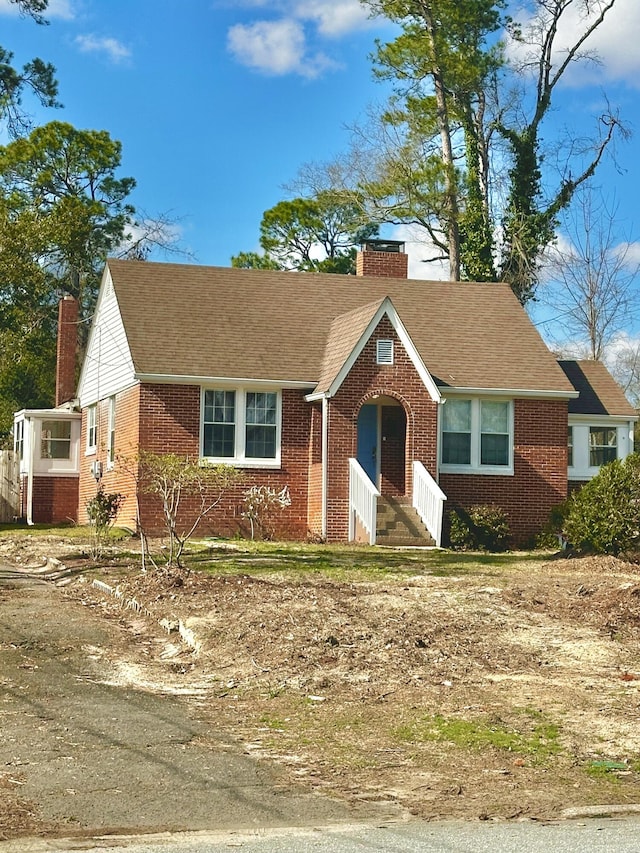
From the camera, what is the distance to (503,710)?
9.97 meters

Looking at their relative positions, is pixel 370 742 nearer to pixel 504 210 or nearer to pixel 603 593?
pixel 603 593

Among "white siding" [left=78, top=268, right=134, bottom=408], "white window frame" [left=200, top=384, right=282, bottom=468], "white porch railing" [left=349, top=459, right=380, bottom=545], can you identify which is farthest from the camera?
"white siding" [left=78, top=268, right=134, bottom=408]

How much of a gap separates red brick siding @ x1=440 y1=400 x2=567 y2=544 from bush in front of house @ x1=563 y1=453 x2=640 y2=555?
18.7ft

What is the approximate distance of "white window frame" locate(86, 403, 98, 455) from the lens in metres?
30.2

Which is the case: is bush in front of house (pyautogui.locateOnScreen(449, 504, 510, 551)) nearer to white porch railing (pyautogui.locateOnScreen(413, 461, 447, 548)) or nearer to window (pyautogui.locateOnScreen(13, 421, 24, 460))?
white porch railing (pyautogui.locateOnScreen(413, 461, 447, 548))

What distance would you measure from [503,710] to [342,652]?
91.0 inches

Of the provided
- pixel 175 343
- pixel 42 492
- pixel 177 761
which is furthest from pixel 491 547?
pixel 177 761

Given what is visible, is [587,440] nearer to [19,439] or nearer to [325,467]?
[325,467]

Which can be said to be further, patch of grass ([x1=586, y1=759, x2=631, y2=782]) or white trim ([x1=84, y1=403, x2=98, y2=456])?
white trim ([x1=84, y1=403, x2=98, y2=456])

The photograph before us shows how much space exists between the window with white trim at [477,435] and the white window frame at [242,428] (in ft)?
12.3

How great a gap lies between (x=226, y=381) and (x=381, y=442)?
Answer: 3.94 m

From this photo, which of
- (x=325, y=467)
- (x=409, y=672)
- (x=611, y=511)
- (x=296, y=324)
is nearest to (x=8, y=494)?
(x=296, y=324)

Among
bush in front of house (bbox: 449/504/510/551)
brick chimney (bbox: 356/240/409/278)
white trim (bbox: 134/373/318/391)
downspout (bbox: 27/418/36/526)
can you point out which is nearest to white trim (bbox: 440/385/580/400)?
bush in front of house (bbox: 449/504/510/551)

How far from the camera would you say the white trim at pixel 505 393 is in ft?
87.5
